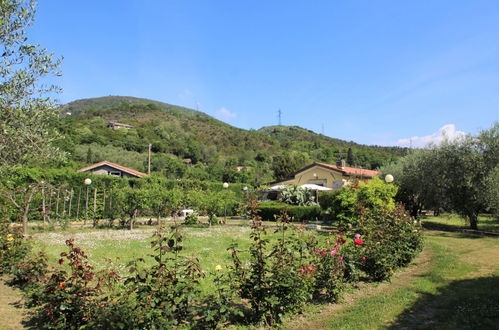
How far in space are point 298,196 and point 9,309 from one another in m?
21.1

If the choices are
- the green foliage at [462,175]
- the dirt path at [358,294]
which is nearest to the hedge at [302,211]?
the green foliage at [462,175]

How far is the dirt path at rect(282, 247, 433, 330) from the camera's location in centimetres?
436

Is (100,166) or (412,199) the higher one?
(100,166)

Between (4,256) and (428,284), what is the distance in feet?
27.1

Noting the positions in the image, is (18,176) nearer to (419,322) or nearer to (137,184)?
(137,184)

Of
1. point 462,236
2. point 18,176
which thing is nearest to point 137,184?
point 18,176

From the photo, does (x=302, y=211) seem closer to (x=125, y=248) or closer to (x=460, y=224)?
(x=460, y=224)

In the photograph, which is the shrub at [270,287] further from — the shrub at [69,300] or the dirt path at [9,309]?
the dirt path at [9,309]

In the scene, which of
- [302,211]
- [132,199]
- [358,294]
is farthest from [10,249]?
[302,211]

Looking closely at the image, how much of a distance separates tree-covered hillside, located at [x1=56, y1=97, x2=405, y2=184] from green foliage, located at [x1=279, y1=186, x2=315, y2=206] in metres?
21.2

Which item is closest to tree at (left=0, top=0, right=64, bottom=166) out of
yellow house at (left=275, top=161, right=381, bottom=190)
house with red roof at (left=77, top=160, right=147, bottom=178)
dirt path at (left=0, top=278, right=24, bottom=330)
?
dirt path at (left=0, top=278, right=24, bottom=330)

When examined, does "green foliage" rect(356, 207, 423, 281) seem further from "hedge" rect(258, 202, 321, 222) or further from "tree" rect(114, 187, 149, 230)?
"hedge" rect(258, 202, 321, 222)

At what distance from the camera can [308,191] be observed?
25062 millimetres

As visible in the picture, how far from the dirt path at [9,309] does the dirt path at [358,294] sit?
3.52m
